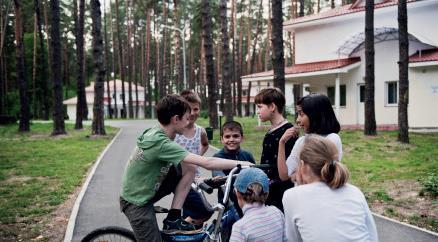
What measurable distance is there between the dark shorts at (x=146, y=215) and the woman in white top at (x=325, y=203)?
4.14 ft

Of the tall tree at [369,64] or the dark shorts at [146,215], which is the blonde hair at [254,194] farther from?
the tall tree at [369,64]

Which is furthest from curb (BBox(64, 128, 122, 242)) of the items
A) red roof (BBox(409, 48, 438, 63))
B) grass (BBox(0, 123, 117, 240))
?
red roof (BBox(409, 48, 438, 63))

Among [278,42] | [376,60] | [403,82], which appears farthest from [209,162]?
[376,60]

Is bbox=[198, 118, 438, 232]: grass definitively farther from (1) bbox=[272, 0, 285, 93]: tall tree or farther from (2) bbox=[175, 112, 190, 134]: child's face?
(2) bbox=[175, 112, 190, 134]: child's face

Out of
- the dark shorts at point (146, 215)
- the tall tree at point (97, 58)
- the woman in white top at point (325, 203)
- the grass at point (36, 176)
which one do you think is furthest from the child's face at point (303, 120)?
the tall tree at point (97, 58)

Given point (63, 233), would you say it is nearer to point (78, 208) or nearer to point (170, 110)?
point (78, 208)

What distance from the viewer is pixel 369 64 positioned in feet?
63.6

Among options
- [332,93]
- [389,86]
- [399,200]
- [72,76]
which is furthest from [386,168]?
[72,76]

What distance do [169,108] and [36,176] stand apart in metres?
9.81

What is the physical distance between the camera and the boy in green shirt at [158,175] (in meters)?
3.47

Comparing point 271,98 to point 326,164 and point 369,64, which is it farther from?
point 369,64

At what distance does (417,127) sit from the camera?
23.9 metres

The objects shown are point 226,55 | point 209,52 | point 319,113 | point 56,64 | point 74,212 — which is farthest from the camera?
point 226,55

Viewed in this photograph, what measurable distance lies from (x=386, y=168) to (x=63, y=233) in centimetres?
867
